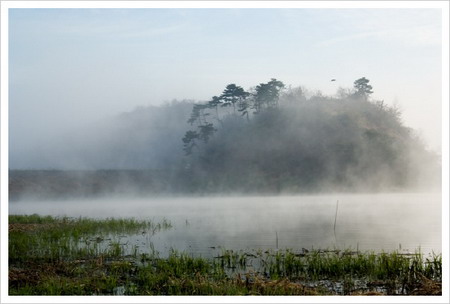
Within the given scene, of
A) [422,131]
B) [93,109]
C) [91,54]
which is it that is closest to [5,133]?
[91,54]

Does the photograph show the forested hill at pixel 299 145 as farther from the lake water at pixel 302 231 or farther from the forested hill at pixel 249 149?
the lake water at pixel 302 231

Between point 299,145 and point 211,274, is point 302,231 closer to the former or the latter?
point 211,274

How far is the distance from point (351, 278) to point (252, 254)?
456 centimetres

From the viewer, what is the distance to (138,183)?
57.5 meters

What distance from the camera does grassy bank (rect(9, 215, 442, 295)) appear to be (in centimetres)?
1238

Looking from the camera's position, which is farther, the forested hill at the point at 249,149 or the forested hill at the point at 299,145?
the forested hill at the point at 299,145

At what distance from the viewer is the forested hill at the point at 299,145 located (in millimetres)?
58031

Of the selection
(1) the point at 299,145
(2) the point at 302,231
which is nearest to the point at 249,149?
(1) the point at 299,145

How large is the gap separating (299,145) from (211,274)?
53133 millimetres

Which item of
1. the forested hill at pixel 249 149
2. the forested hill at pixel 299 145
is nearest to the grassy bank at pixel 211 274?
the forested hill at pixel 249 149

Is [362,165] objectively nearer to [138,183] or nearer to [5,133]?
[138,183]

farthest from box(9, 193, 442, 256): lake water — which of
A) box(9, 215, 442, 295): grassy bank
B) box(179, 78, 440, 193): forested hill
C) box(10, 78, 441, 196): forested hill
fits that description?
box(179, 78, 440, 193): forested hill

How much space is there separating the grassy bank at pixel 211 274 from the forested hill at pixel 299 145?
37.3 metres

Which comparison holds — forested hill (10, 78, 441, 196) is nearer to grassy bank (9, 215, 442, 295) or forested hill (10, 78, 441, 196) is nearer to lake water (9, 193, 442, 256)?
lake water (9, 193, 442, 256)
